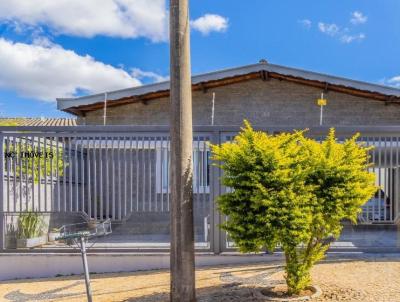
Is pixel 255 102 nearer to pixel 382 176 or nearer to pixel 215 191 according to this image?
pixel 382 176

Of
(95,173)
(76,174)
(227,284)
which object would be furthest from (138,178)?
(227,284)

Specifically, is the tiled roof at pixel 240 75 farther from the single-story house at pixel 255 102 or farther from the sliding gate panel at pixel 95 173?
the sliding gate panel at pixel 95 173

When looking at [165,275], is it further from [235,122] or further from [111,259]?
[235,122]

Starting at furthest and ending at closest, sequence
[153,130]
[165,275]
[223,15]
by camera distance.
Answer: [223,15]
[153,130]
[165,275]

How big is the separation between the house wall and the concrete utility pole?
867cm

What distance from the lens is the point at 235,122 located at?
14758 millimetres

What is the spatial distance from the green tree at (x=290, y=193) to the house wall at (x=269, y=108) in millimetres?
8428

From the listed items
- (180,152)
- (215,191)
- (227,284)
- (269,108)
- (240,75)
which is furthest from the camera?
(269,108)

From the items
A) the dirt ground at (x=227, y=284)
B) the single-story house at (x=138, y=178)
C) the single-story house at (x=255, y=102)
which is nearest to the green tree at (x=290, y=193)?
the dirt ground at (x=227, y=284)

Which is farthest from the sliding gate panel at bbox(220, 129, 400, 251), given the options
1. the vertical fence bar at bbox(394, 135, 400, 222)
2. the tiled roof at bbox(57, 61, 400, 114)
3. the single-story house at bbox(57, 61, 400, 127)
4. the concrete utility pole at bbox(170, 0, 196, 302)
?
the single-story house at bbox(57, 61, 400, 127)

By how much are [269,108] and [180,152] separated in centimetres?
931

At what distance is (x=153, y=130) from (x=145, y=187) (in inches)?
45.4

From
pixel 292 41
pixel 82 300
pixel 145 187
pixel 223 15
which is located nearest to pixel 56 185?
Result: pixel 145 187

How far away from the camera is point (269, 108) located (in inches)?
583
